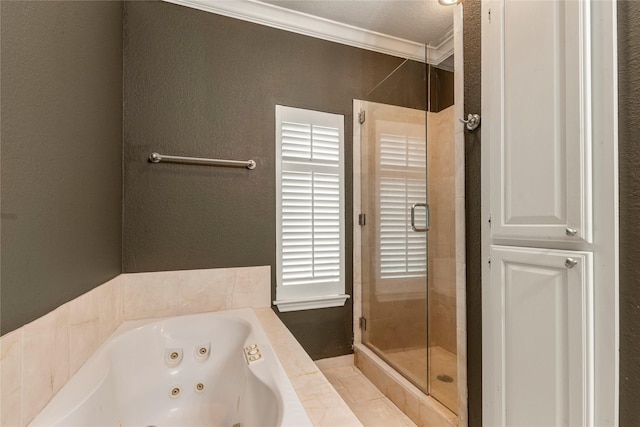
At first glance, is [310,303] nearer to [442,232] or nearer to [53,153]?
[442,232]

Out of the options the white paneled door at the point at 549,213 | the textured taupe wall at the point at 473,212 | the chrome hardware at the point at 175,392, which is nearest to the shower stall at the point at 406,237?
the textured taupe wall at the point at 473,212

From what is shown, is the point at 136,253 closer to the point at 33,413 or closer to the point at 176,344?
the point at 176,344

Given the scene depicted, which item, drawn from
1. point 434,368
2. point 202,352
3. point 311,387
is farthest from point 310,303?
point 311,387

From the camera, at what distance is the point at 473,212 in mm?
1324

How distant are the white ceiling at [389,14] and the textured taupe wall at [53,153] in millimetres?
1250

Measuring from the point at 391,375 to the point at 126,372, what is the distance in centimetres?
148

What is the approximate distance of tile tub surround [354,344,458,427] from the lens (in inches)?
58.0

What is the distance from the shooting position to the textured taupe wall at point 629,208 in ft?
2.68

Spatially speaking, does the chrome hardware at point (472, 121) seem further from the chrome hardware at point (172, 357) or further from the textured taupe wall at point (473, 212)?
the chrome hardware at point (172, 357)

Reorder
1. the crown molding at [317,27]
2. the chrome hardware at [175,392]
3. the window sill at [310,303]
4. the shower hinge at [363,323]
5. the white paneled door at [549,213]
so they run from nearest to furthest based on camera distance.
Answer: the white paneled door at [549,213]
the chrome hardware at [175,392]
the crown molding at [317,27]
the window sill at [310,303]
the shower hinge at [363,323]

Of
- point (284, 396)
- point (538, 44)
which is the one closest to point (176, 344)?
point (284, 396)

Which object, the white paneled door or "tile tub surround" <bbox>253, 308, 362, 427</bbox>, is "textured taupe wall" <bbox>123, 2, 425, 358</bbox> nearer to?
"tile tub surround" <bbox>253, 308, 362, 427</bbox>

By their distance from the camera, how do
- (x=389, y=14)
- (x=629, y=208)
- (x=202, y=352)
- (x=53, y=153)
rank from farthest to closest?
(x=389, y=14) → (x=202, y=352) → (x=53, y=153) → (x=629, y=208)

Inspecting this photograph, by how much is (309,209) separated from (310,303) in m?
0.68
